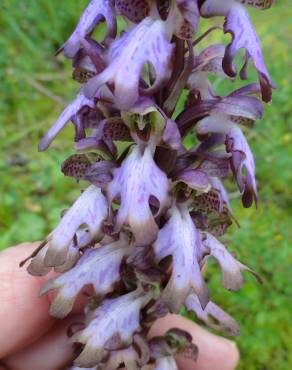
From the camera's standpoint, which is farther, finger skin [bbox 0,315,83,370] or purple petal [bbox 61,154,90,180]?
finger skin [bbox 0,315,83,370]

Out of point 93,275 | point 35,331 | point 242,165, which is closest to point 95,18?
point 242,165

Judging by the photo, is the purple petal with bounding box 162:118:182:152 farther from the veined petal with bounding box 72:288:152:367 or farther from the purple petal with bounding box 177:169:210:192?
the veined petal with bounding box 72:288:152:367

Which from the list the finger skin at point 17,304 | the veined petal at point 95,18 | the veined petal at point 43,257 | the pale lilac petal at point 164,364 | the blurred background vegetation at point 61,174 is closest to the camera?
the veined petal at point 95,18

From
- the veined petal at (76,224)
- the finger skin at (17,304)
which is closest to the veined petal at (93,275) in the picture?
the veined petal at (76,224)

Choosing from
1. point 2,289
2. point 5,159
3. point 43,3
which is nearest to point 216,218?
point 2,289

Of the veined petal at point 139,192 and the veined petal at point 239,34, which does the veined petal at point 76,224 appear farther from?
the veined petal at point 239,34

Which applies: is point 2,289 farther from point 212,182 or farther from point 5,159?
point 5,159

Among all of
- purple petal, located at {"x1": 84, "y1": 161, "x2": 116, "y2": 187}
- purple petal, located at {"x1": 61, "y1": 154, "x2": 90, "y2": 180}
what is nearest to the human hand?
purple petal, located at {"x1": 61, "y1": 154, "x2": 90, "y2": 180}
